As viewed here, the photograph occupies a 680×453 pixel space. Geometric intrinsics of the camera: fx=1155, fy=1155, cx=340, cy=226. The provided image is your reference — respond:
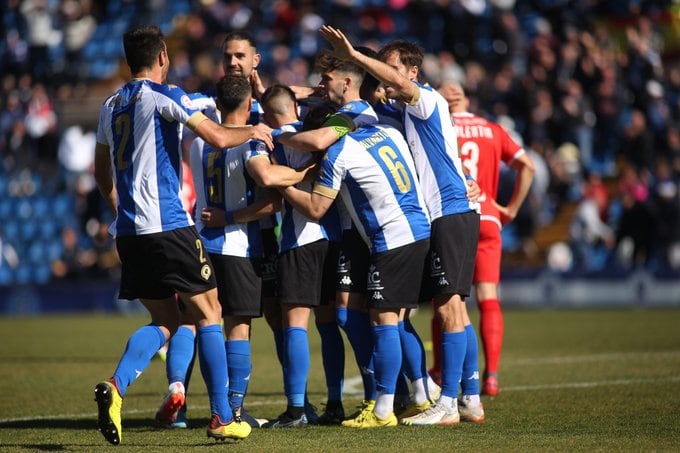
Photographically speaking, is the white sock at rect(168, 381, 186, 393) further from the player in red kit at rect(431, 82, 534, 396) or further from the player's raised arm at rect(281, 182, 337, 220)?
the player in red kit at rect(431, 82, 534, 396)

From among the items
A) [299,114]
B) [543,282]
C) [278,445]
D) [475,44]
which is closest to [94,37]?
[475,44]

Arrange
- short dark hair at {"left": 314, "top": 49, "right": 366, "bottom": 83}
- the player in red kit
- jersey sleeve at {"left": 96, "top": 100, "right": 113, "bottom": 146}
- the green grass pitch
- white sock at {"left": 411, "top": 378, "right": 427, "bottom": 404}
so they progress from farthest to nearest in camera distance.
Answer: the player in red kit
white sock at {"left": 411, "top": 378, "right": 427, "bottom": 404}
short dark hair at {"left": 314, "top": 49, "right": 366, "bottom": 83}
jersey sleeve at {"left": 96, "top": 100, "right": 113, "bottom": 146}
the green grass pitch

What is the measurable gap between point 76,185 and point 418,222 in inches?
733

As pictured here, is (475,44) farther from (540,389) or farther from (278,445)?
(278,445)

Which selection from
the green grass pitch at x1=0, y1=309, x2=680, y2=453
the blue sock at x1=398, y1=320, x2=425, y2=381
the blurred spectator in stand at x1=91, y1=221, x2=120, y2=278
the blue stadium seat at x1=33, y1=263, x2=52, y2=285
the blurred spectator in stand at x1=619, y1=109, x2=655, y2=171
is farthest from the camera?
the blue stadium seat at x1=33, y1=263, x2=52, y2=285

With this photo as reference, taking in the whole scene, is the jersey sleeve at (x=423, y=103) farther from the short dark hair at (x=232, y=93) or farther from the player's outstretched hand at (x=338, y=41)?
the short dark hair at (x=232, y=93)

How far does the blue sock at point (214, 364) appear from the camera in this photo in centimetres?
685

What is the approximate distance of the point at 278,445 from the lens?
22.2 feet

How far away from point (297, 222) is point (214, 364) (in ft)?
4.46

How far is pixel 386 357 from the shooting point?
760cm

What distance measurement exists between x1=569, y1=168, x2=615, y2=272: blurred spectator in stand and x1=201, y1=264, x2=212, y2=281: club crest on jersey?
15.5m

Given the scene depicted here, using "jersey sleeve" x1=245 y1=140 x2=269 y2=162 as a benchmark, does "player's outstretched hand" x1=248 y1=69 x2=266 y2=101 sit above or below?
above

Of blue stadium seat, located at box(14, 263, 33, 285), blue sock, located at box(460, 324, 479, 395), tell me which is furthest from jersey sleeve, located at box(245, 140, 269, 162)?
blue stadium seat, located at box(14, 263, 33, 285)

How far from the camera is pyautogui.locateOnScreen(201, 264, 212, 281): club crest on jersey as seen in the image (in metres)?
6.91
